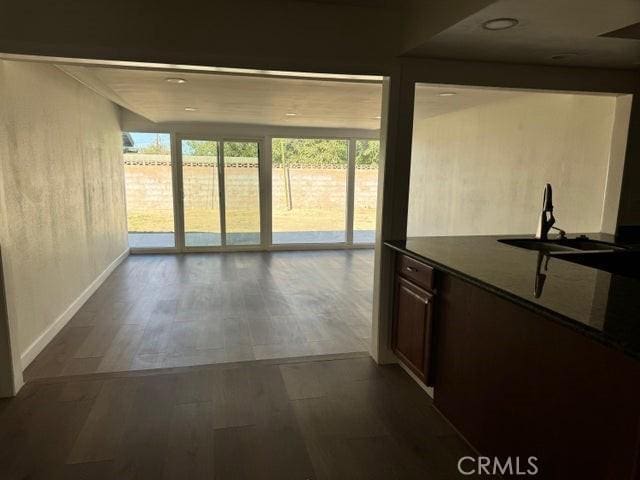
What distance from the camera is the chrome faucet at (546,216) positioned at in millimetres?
2711

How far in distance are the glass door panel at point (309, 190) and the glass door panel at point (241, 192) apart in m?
0.35

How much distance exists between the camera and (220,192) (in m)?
7.30

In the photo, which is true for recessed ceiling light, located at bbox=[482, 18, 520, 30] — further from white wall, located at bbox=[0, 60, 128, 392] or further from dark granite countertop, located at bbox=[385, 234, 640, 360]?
white wall, located at bbox=[0, 60, 128, 392]

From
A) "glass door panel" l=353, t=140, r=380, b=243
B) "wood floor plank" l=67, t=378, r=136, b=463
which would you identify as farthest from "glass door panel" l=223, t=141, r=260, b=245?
"wood floor plank" l=67, t=378, r=136, b=463

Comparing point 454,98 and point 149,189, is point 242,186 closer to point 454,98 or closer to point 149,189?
point 149,189

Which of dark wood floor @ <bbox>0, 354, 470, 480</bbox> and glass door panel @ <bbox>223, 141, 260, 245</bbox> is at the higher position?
glass door panel @ <bbox>223, 141, 260, 245</bbox>

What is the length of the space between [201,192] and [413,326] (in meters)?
5.56

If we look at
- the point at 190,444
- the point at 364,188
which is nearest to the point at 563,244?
the point at 190,444

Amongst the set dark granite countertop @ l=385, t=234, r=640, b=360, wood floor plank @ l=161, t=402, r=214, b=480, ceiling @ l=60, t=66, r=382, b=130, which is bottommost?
wood floor plank @ l=161, t=402, r=214, b=480

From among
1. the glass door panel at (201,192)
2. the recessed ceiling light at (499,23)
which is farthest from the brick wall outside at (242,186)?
the recessed ceiling light at (499,23)

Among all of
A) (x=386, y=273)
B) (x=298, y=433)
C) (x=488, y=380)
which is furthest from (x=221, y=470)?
(x=386, y=273)

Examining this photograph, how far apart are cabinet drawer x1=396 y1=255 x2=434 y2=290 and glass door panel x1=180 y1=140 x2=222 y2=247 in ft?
17.0

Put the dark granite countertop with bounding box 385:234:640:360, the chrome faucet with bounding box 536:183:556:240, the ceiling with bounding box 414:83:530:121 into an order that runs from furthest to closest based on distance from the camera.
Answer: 1. the ceiling with bounding box 414:83:530:121
2. the chrome faucet with bounding box 536:183:556:240
3. the dark granite countertop with bounding box 385:234:640:360

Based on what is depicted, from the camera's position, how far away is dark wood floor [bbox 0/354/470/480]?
1.96 metres
